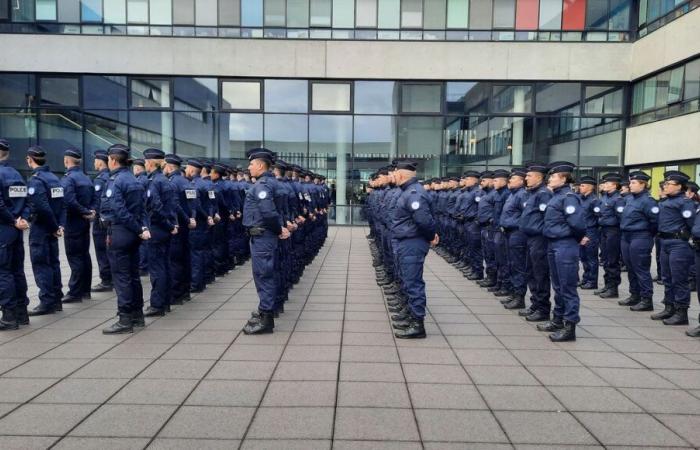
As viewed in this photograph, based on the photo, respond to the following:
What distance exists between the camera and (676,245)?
652cm

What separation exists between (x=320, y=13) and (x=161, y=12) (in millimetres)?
6119

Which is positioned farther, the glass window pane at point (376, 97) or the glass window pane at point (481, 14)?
the glass window pane at point (376, 97)

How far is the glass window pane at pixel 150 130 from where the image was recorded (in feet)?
63.5

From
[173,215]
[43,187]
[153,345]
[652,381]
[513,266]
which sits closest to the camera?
[652,381]

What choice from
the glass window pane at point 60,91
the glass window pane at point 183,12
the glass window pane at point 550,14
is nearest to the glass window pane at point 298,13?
the glass window pane at point 183,12

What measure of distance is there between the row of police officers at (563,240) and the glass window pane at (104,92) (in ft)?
45.0

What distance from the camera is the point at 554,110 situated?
19.3 meters

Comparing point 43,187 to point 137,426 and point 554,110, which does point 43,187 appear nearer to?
point 137,426

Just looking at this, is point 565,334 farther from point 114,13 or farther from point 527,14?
point 114,13

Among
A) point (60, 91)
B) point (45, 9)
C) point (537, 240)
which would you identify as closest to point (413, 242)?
point (537, 240)

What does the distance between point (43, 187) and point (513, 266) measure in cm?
643

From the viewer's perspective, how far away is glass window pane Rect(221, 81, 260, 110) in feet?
63.7

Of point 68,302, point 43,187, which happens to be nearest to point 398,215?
point 43,187

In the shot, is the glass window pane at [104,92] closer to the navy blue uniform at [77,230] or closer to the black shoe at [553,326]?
the navy blue uniform at [77,230]
